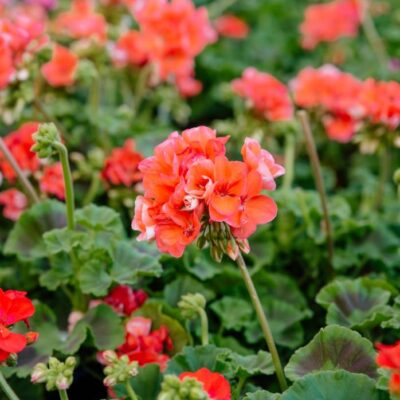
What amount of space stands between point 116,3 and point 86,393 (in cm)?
172

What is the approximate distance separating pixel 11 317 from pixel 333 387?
1.74 feet

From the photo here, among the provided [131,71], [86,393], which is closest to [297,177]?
[131,71]

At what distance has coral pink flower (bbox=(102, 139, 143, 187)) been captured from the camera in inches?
75.7

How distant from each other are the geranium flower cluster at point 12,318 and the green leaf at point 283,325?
56 centimetres

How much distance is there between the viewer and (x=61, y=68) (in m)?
2.37

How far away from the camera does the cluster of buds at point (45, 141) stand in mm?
1397

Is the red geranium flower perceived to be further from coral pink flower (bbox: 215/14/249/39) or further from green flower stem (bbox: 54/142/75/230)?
coral pink flower (bbox: 215/14/249/39)

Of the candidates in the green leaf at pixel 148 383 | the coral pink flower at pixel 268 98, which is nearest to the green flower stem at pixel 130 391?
the green leaf at pixel 148 383

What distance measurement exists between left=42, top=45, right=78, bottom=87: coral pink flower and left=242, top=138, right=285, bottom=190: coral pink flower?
117cm

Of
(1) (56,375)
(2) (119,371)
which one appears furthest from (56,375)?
(2) (119,371)

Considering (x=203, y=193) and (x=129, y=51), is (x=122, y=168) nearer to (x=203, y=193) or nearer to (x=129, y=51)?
(x=129, y=51)

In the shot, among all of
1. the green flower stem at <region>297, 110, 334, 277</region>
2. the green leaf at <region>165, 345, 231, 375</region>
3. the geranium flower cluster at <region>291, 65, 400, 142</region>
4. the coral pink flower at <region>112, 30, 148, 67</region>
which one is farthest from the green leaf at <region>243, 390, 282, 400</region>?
the coral pink flower at <region>112, 30, 148, 67</region>

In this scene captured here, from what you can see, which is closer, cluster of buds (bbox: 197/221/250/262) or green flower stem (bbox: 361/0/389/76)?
cluster of buds (bbox: 197/221/250/262)

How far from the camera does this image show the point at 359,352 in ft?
4.40
